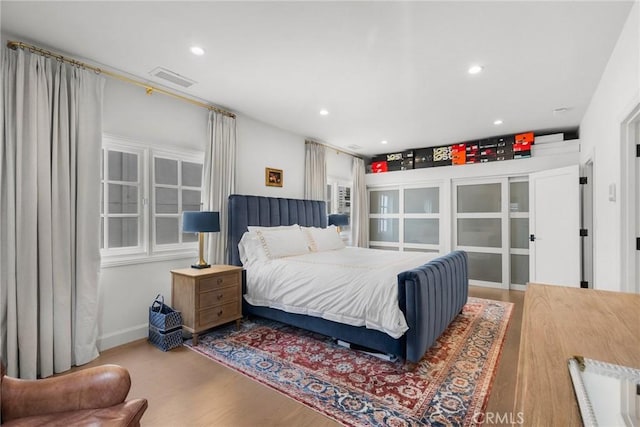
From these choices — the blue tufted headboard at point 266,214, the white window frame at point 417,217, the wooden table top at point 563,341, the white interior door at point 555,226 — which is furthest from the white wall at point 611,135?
the blue tufted headboard at point 266,214

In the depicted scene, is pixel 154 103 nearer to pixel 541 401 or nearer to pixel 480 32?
pixel 480 32

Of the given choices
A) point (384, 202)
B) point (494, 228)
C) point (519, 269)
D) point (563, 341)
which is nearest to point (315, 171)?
point (384, 202)

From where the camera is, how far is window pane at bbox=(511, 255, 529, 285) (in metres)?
4.98

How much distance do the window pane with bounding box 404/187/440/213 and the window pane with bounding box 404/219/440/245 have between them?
22 centimetres

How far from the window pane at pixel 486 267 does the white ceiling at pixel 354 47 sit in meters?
2.58

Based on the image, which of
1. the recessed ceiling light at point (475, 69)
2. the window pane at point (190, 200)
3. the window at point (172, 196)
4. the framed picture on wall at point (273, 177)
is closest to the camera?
the recessed ceiling light at point (475, 69)

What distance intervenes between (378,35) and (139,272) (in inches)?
121

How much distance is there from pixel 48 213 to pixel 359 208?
481 cm

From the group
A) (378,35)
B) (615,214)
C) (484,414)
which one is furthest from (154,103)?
(615,214)

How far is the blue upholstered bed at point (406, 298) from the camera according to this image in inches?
91.6

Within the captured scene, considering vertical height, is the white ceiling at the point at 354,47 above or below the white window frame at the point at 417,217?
above

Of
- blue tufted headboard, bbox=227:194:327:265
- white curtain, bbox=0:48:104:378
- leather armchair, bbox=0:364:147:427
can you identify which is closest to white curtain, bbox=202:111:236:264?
blue tufted headboard, bbox=227:194:327:265

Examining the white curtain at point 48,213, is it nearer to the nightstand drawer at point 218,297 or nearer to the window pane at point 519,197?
the nightstand drawer at point 218,297

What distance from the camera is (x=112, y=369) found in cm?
133
